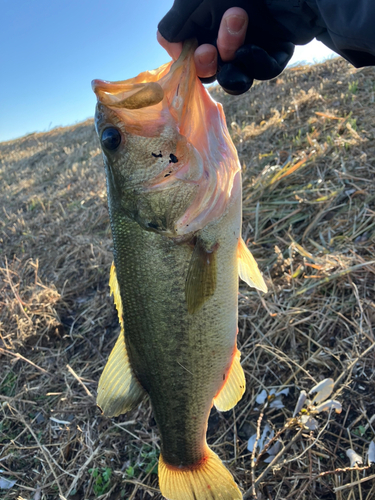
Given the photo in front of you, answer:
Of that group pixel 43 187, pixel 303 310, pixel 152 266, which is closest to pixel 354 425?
pixel 303 310

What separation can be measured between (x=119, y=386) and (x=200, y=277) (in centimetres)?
75

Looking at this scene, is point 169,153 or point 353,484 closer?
point 169,153

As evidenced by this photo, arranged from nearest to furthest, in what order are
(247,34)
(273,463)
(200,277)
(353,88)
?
1. (200,277)
2. (247,34)
3. (273,463)
4. (353,88)

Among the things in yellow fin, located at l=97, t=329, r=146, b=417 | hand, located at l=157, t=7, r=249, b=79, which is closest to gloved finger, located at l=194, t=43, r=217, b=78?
hand, located at l=157, t=7, r=249, b=79

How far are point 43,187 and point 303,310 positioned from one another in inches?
345

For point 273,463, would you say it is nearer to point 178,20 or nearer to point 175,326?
point 175,326

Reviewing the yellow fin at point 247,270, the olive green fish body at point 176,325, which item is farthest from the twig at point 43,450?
the yellow fin at point 247,270

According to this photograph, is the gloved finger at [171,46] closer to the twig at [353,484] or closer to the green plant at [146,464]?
the twig at [353,484]

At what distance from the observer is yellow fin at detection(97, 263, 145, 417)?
1653mm

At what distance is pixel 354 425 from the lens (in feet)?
6.40

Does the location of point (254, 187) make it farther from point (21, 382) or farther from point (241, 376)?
point (21, 382)

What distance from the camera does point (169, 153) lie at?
1.52 metres

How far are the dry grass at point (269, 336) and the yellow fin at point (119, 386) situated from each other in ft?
2.66

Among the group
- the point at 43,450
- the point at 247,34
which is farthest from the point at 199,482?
the point at 247,34
